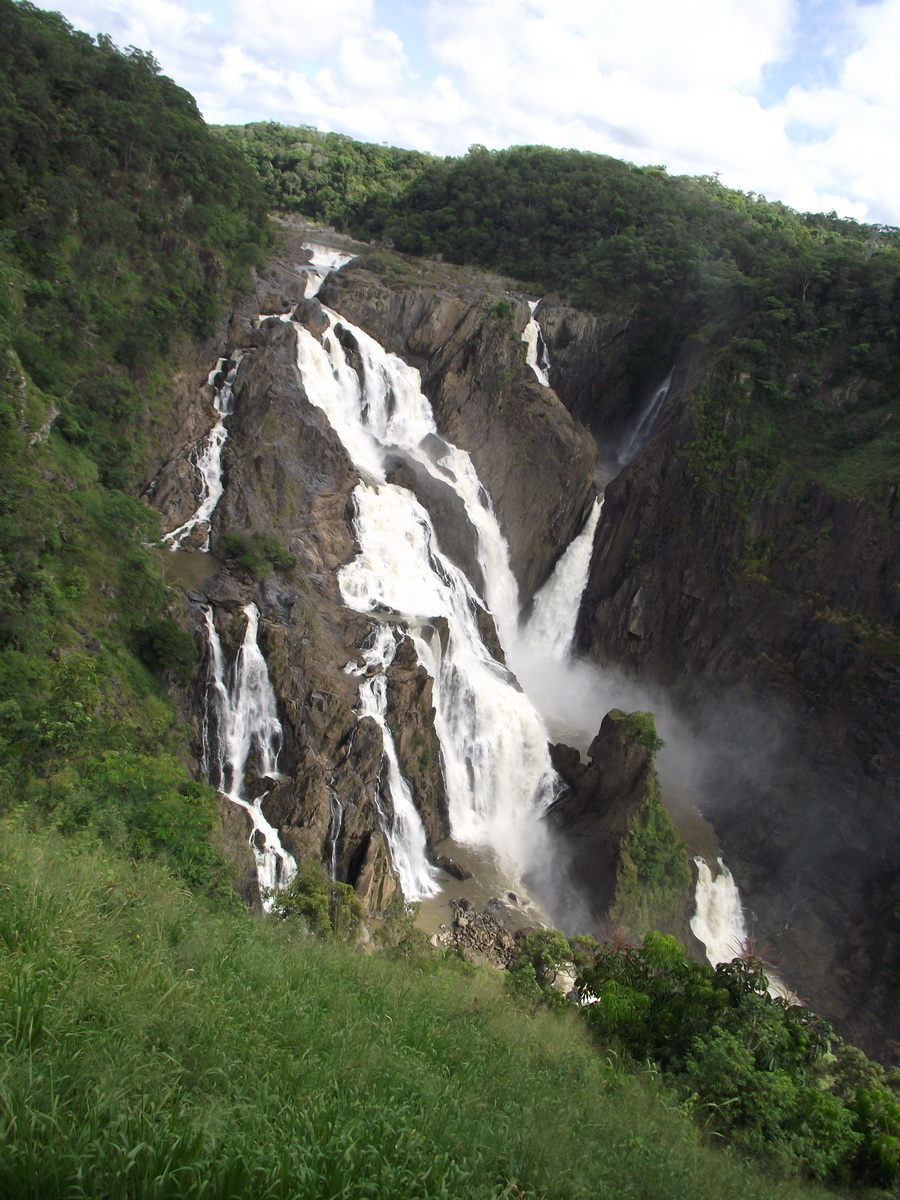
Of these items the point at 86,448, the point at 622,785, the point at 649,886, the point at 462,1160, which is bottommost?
the point at 649,886

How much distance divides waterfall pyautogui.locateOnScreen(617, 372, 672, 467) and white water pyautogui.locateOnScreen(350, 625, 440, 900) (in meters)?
22.1

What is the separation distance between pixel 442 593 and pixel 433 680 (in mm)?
4817

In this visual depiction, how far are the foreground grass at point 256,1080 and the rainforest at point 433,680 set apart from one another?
0.04 m

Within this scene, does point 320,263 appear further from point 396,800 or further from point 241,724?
point 396,800

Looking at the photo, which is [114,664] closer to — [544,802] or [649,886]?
[544,802]

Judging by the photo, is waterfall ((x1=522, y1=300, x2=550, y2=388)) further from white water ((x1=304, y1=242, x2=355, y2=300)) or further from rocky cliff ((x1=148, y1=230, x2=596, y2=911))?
white water ((x1=304, y1=242, x2=355, y2=300))

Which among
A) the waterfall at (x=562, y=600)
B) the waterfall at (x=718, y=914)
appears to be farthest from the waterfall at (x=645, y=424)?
the waterfall at (x=718, y=914)

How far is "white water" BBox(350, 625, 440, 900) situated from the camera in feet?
62.8

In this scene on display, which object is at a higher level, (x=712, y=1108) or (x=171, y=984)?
(x=171, y=984)

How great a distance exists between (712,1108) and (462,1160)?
4.45 meters

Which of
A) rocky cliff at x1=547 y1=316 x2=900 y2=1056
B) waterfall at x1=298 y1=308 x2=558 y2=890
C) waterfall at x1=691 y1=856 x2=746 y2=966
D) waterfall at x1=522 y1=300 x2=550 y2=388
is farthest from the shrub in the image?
waterfall at x1=522 y1=300 x2=550 y2=388

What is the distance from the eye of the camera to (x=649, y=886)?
2034 cm

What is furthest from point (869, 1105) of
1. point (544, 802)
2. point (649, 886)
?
point (544, 802)

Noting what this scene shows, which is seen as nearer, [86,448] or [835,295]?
[86,448]
